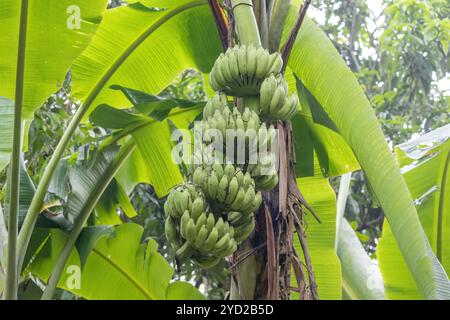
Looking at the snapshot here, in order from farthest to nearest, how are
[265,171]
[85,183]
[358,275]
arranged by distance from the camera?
1. [358,275]
2. [85,183]
3. [265,171]

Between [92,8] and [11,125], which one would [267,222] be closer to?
[11,125]

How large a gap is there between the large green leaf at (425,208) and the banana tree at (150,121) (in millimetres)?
221

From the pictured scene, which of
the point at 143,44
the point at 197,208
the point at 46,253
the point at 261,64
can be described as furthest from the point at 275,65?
the point at 46,253

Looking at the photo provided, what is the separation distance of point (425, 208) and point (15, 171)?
1.38m

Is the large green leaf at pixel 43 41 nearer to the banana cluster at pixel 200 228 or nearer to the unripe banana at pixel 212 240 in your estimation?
the banana cluster at pixel 200 228

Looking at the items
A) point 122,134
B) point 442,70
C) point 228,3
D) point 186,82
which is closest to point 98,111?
point 122,134

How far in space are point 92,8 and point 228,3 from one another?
797 millimetres

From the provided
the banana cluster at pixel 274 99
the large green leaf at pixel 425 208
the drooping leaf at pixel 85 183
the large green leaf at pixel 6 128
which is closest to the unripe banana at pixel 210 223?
the banana cluster at pixel 274 99

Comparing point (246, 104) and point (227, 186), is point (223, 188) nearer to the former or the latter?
point (227, 186)

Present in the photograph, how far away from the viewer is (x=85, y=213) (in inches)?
82.5

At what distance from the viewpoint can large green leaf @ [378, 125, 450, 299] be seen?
2.15 m

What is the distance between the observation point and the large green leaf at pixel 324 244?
6.73ft

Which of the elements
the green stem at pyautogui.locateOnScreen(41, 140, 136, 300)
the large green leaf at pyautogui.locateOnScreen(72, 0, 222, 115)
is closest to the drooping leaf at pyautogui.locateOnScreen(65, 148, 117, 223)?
the green stem at pyautogui.locateOnScreen(41, 140, 136, 300)

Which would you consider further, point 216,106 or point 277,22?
point 277,22
